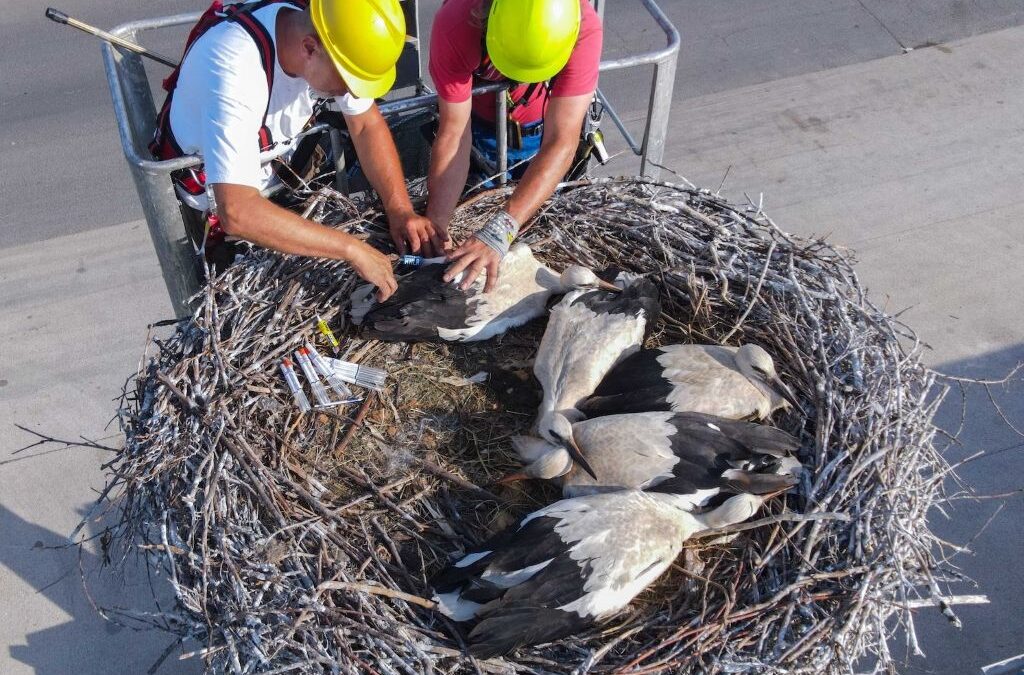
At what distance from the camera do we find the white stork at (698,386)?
3383mm

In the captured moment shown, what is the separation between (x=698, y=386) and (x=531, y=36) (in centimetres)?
152

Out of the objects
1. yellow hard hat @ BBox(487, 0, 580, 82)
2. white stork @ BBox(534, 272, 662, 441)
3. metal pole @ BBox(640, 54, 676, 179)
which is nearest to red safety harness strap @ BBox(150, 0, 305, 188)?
yellow hard hat @ BBox(487, 0, 580, 82)

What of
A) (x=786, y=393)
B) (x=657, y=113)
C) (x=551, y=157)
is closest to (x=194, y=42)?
(x=551, y=157)

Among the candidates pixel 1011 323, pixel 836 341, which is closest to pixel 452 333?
pixel 836 341

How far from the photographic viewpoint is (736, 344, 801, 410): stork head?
3.42 meters

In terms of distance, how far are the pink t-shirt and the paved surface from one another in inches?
102

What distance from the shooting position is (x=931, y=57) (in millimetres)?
8438

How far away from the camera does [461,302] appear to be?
3.72 meters

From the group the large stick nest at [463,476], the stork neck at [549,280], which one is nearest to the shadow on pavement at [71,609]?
the large stick nest at [463,476]

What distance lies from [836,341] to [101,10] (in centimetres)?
830

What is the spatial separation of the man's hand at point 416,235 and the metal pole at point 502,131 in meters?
0.48

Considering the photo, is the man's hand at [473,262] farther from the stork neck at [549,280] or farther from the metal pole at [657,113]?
the metal pole at [657,113]

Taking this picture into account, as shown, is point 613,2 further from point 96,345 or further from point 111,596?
point 111,596

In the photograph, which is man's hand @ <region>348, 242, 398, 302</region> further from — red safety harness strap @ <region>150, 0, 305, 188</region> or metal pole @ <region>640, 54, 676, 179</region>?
metal pole @ <region>640, 54, 676, 179</region>
